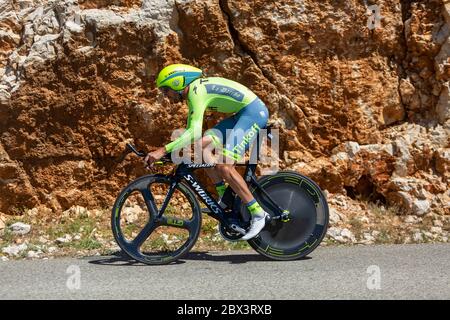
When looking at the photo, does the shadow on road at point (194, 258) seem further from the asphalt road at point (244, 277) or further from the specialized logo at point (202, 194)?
the specialized logo at point (202, 194)

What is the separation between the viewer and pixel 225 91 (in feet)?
23.4

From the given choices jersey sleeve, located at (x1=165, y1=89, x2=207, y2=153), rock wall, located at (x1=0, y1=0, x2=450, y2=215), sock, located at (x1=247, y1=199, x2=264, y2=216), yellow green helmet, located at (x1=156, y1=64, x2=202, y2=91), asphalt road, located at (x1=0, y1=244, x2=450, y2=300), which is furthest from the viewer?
rock wall, located at (x1=0, y1=0, x2=450, y2=215)

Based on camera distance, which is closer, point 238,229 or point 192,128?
point 192,128

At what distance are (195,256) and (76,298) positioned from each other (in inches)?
77.4

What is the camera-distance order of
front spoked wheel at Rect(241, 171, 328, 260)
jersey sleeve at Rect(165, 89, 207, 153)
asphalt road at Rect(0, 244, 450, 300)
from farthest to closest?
1. front spoked wheel at Rect(241, 171, 328, 260)
2. jersey sleeve at Rect(165, 89, 207, 153)
3. asphalt road at Rect(0, 244, 450, 300)

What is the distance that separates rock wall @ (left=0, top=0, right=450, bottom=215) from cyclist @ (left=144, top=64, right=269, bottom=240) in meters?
1.90

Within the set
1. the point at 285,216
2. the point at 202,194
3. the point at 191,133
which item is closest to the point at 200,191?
the point at 202,194

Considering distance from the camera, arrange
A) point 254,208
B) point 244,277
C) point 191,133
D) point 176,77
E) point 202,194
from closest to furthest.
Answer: point 244,277, point 191,133, point 254,208, point 176,77, point 202,194

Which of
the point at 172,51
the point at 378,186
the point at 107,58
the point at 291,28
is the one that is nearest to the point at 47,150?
the point at 107,58

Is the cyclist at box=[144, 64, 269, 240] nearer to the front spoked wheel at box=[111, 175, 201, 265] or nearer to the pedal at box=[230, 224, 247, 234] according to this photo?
the pedal at box=[230, 224, 247, 234]

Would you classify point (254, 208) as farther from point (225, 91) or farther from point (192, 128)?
point (225, 91)

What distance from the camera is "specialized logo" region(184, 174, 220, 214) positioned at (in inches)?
283

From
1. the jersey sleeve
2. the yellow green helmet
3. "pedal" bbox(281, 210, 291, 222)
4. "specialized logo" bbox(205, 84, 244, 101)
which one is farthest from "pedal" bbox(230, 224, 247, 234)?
the yellow green helmet

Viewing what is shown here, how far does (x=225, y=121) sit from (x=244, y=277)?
1723 mm
